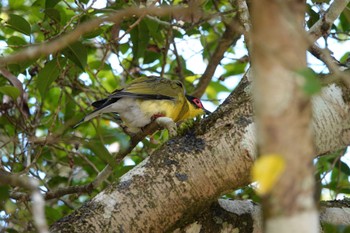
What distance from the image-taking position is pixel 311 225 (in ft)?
4.15

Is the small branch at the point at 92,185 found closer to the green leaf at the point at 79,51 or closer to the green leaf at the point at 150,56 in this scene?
the green leaf at the point at 79,51

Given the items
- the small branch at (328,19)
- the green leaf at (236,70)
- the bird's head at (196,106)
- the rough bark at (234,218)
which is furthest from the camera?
the green leaf at (236,70)

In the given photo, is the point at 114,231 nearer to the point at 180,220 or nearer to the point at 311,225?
the point at 180,220

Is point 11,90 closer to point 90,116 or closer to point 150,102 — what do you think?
point 90,116

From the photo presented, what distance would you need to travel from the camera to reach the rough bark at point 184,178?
298 centimetres

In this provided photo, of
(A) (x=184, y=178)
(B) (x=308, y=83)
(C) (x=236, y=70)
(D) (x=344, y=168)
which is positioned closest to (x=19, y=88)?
(A) (x=184, y=178)

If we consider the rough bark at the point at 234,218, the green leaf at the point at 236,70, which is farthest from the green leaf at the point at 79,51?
the green leaf at the point at 236,70

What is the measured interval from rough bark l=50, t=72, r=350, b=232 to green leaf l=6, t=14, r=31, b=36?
144cm

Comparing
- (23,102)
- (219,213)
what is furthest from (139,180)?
(23,102)

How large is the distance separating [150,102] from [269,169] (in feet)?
15.4

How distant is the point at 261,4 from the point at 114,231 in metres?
1.95

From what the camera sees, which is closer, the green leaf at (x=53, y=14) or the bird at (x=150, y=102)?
the green leaf at (x=53, y=14)

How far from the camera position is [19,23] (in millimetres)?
4086

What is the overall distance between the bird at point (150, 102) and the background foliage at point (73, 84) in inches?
5.5
